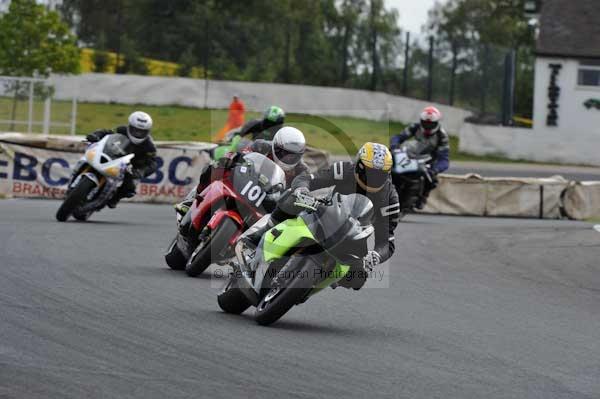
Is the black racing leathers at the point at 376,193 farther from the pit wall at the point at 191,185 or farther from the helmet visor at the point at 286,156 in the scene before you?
the pit wall at the point at 191,185

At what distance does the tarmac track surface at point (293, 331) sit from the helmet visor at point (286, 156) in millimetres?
1128

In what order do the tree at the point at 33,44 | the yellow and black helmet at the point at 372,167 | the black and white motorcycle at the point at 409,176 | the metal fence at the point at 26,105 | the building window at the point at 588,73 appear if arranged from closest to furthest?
the yellow and black helmet at the point at 372,167, the black and white motorcycle at the point at 409,176, the metal fence at the point at 26,105, the tree at the point at 33,44, the building window at the point at 588,73

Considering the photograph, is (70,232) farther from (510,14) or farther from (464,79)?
(510,14)

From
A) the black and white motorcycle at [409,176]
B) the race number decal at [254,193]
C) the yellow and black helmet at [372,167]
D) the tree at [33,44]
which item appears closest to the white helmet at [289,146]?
the race number decal at [254,193]

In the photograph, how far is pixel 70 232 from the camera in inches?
603

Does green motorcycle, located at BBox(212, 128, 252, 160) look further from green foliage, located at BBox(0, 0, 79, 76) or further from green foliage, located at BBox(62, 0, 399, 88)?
green foliage, located at BBox(62, 0, 399, 88)

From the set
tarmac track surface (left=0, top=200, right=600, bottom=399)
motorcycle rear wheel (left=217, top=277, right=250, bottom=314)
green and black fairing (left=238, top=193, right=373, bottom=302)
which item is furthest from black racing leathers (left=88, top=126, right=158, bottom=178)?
green and black fairing (left=238, top=193, right=373, bottom=302)

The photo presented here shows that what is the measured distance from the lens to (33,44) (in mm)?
38438

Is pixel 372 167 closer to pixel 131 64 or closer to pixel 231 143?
pixel 231 143

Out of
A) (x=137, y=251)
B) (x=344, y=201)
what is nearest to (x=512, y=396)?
(x=344, y=201)

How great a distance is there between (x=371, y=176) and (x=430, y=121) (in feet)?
34.4

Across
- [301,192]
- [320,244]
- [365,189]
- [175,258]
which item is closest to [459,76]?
[175,258]

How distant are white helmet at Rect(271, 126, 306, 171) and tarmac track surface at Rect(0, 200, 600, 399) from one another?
115 centimetres

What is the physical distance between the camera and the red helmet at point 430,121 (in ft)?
64.1
